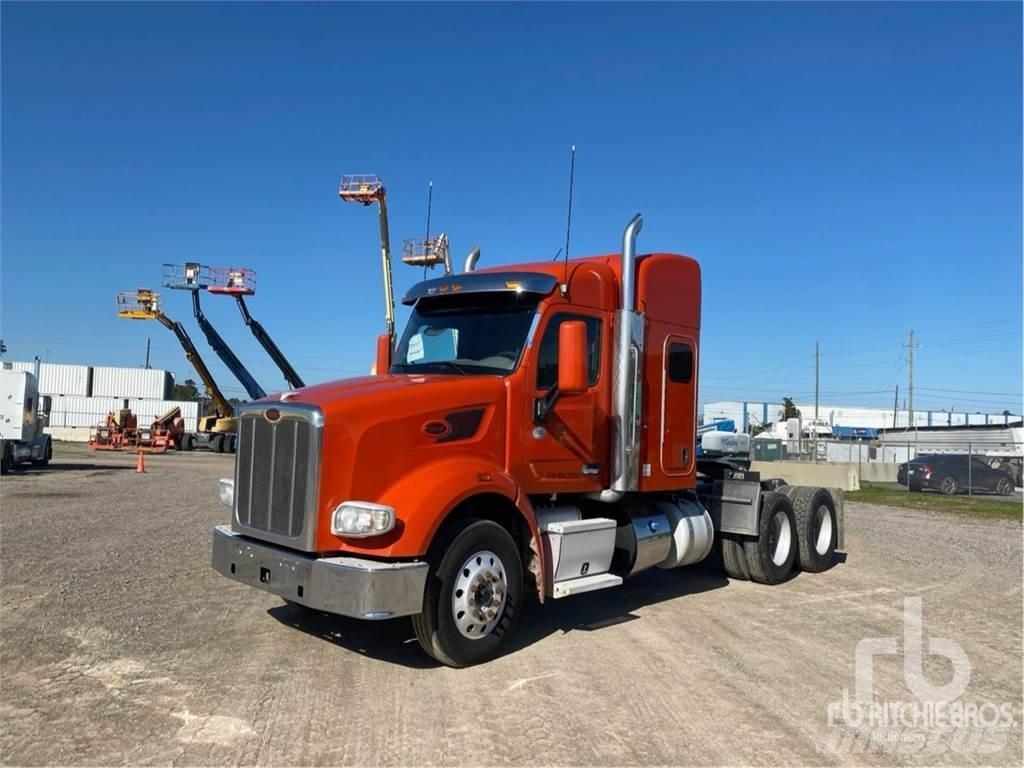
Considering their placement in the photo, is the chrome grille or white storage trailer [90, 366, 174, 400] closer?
the chrome grille

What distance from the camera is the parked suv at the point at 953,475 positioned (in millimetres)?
24656

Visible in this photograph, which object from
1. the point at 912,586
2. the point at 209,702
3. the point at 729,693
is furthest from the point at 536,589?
the point at 912,586

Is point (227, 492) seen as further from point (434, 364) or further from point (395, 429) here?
point (434, 364)

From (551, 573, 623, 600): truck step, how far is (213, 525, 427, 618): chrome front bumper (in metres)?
1.40

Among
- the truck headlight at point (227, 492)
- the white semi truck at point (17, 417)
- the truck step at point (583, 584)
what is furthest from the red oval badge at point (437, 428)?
the white semi truck at point (17, 417)

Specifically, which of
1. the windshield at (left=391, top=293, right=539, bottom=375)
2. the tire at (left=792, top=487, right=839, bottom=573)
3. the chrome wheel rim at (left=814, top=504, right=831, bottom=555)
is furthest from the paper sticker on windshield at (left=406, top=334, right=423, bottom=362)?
the chrome wheel rim at (left=814, top=504, right=831, bottom=555)

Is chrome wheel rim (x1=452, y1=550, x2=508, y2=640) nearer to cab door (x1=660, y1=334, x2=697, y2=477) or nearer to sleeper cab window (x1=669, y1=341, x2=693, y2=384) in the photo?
cab door (x1=660, y1=334, x2=697, y2=477)

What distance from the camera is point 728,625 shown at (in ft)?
22.1

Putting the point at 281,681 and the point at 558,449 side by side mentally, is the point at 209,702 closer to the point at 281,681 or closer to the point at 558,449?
the point at 281,681

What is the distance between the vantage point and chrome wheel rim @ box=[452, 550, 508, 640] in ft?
17.4

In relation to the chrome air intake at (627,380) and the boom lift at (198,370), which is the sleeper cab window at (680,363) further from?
the boom lift at (198,370)

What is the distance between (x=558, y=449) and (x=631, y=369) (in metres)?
1.13

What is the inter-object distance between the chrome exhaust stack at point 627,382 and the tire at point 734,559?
2.43 metres

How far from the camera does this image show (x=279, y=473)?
5.35m
